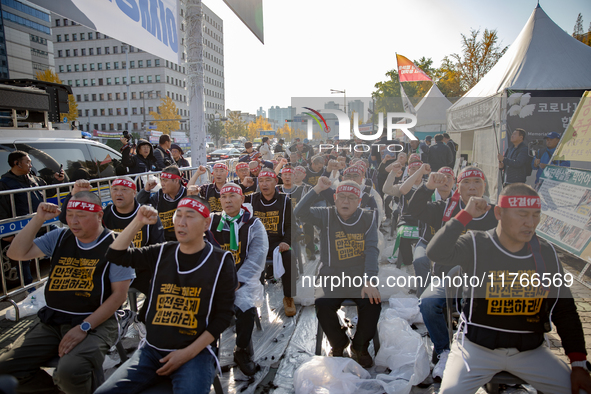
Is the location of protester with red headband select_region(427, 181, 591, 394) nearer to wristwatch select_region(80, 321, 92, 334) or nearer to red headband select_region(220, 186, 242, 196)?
red headband select_region(220, 186, 242, 196)

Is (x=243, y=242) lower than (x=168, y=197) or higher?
lower

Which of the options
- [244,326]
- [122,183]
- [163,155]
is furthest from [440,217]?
[163,155]

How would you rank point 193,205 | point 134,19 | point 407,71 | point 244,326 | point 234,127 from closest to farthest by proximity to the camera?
point 193,205, point 244,326, point 134,19, point 407,71, point 234,127

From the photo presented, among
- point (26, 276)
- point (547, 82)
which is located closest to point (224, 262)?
point (26, 276)

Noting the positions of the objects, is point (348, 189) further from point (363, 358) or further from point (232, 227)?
point (363, 358)

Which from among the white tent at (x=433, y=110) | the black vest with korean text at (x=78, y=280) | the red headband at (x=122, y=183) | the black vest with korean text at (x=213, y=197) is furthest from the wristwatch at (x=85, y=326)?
the white tent at (x=433, y=110)

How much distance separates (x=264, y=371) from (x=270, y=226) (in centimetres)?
207

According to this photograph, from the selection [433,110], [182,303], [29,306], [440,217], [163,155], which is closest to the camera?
[182,303]

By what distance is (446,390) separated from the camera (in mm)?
2258

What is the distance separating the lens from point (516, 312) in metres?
2.27

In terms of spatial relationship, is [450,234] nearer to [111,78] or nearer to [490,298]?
[490,298]

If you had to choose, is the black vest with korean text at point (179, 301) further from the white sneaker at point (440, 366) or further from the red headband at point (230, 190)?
the white sneaker at point (440, 366)

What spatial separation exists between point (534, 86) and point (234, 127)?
87472 millimetres

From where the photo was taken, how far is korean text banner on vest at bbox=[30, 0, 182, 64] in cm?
292
